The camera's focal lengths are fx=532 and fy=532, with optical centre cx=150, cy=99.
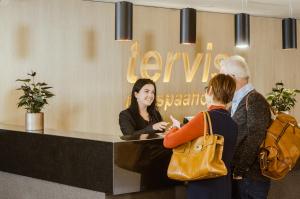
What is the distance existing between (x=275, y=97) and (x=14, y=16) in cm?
317

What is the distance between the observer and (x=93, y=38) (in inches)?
269

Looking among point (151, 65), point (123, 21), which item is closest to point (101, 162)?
point (123, 21)

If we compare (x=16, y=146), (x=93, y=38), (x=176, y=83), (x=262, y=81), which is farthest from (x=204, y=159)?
(x=262, y=81)

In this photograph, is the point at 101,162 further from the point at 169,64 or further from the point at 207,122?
the point at 169,64

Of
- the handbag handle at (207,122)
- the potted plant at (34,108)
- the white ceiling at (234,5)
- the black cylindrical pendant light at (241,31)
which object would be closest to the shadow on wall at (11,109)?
the potted plant at (34,108)

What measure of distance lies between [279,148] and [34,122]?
7.02ft

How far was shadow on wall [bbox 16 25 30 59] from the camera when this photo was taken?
611 centimetres

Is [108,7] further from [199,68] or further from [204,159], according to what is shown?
[204,159]

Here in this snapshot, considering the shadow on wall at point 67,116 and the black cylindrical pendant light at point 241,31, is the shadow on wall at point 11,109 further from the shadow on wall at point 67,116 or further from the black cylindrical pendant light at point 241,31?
the black cylindrical pendant light at point 241,31

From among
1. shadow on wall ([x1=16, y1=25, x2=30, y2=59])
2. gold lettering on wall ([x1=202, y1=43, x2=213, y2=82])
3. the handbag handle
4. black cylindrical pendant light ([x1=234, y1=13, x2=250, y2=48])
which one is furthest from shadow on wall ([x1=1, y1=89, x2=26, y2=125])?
the handbag handle

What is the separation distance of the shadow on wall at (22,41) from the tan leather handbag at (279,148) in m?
3.50

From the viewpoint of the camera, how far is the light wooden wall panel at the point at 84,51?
6.09 metres

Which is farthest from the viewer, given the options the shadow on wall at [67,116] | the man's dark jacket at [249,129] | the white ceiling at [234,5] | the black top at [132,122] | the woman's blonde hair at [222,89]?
the white ceiling at [234,5]

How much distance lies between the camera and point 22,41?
615 cm
